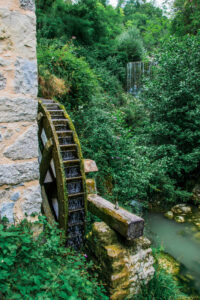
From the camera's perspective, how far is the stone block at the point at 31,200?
1.76 metres

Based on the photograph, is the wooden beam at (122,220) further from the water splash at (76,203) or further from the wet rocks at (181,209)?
the wet rocks at (181,209)

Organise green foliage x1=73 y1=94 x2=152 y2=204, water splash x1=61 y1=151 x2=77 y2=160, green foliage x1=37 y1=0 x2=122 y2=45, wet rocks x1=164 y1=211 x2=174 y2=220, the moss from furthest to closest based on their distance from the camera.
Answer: green foliage x1=37 y1=0 x2=122 y2=45, wet rocks x1=164 y1=211 x2=174 y2=220, green foliage x1=73 y1=94 x2=152 y2=204, the moss, water splash x1=61 y1=151 x2=77 y2=160

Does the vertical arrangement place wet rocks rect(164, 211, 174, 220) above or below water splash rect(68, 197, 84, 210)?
below

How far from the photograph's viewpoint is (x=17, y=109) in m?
1.68

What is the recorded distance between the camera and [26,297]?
114 centimetres

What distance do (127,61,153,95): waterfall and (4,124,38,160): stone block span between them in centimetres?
964

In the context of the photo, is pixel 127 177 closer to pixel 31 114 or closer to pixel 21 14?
pixel 31 114

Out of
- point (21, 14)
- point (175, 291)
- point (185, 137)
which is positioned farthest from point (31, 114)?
point (185, 137)

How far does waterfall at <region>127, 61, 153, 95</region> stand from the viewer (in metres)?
10.7

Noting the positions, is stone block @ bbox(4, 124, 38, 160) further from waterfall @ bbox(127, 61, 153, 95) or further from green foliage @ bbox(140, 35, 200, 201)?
waterfall @ bbox(127, 61, 153, 95)

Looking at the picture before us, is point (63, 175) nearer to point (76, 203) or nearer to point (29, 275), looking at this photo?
point (76, 203)

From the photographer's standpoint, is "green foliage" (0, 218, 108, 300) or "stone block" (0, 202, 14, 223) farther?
"stone block" (0, 202, 14, 223)

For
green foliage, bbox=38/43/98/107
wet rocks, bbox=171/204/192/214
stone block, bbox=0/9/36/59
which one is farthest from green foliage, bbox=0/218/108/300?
wet rocks, bbox=171/204/192/214

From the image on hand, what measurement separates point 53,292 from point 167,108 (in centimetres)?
629
